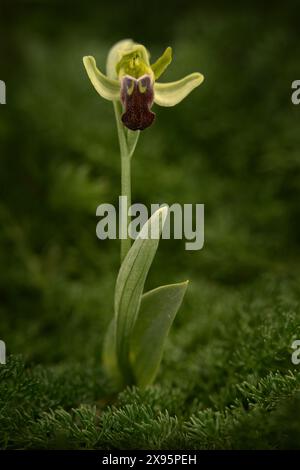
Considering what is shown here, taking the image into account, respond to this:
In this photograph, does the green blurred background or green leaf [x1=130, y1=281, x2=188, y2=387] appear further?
the green blurred background

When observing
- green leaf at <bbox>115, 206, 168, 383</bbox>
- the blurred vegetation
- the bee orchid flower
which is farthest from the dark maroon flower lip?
the blurred vegetation

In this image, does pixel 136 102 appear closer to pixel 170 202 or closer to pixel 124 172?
pixel 124 172

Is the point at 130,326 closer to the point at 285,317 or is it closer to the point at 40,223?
the point at 285,317

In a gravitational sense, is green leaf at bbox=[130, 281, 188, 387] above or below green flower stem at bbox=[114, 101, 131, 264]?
below

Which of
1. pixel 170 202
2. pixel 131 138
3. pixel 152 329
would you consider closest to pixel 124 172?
pixel 131 138

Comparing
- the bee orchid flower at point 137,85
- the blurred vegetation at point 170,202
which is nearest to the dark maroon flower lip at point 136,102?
the bee orchid flower at point 137,85

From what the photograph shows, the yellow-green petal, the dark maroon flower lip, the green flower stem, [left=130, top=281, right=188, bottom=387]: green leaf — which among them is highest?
the yellow-green petal

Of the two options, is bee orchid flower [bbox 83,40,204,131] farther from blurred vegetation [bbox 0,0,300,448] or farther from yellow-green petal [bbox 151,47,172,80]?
blurred vegetation [bbox 0,0,300,448]
